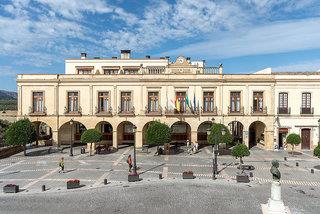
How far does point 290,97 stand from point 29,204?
31.3 metres

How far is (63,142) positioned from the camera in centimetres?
4081

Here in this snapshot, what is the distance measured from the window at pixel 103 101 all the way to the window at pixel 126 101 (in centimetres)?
194

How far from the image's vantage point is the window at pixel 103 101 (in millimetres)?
36797

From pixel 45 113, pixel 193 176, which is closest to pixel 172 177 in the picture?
pixel 193 176

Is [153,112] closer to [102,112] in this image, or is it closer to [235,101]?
[102,112]

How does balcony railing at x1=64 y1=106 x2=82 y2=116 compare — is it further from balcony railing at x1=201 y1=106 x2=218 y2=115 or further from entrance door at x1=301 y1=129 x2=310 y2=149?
entrance door at x1=301 y1=129 x2=310 y2=149

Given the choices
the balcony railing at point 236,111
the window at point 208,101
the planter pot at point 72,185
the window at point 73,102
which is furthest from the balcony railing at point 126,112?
the planter pot at point 72,185

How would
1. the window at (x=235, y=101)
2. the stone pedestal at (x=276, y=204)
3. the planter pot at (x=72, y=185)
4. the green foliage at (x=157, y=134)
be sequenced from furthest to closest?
the window at (x=235, y=101)
the green foliage at (x=157, y=134)
the planter pot at (x=72, y=185)
the stone pedestal at (x=276, y=204)

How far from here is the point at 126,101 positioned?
36719mm

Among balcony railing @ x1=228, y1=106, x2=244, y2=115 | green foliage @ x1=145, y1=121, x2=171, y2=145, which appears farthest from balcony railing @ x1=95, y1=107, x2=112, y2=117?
balcony railing @ x1=228, y1=106, x2=244, y2=115

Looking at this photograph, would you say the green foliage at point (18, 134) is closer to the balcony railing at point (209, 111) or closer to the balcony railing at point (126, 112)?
the balcony railing at point (126, 112)

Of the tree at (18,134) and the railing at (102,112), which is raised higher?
the railing at (102,112)

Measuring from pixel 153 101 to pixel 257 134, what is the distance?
1561 centimetres

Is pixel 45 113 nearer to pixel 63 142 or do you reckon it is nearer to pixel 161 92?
pixel 63 142
